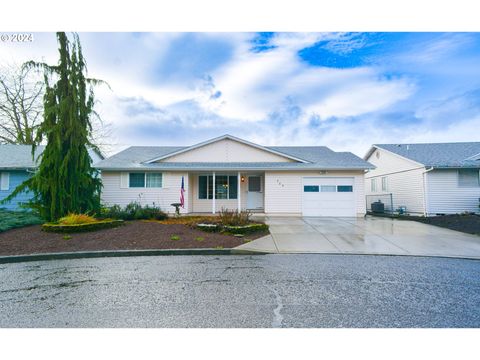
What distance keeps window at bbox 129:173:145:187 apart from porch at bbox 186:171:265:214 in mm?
2715

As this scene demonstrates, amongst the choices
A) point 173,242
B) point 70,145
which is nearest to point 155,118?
point 70,145

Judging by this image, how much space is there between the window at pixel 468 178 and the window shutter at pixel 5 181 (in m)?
28.1

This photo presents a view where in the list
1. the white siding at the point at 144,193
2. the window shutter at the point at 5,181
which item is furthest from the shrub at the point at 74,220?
the window shutter at the point at 5,181

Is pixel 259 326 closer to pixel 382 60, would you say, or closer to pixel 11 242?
pixel 11 242

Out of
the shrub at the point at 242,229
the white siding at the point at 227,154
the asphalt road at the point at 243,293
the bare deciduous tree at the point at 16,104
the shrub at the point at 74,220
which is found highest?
the bare deciduous tree at the point at 16,104

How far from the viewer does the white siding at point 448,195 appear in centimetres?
1275

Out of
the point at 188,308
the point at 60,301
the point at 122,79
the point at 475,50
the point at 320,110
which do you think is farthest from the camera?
the point at 320,110

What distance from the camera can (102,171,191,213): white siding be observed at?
12391 mm

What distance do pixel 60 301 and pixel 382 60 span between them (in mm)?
13125

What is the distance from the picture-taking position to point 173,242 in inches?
243

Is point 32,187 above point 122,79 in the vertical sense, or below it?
below

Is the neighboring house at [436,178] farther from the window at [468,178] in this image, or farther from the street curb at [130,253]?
the street curb at [130,253]

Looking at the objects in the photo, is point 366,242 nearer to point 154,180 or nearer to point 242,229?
point 242,229

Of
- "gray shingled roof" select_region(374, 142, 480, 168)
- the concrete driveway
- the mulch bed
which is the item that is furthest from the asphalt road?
"gray shingled roof" select_region(374, 142, 480, 168)
